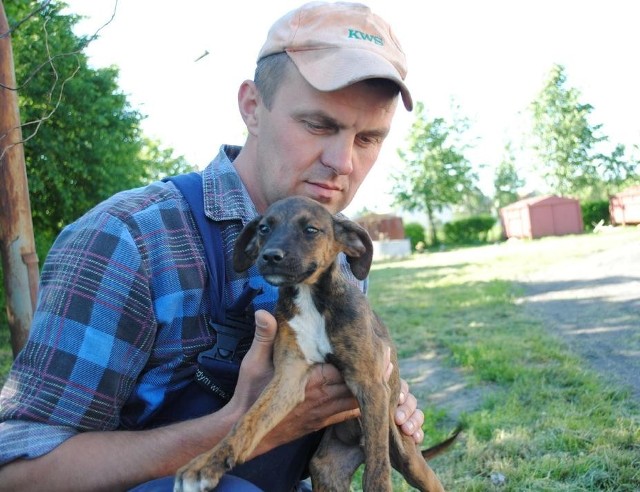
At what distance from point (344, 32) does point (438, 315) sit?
1060 cm

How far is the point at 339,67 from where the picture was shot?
299 centimetres

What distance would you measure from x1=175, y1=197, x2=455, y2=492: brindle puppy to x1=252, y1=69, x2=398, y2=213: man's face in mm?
142

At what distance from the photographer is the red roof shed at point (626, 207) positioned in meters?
43.0

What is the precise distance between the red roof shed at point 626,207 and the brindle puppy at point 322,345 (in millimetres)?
44395

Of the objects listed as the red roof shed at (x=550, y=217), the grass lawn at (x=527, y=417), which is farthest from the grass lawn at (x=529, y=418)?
the red roof shed at (x=550, y=217)

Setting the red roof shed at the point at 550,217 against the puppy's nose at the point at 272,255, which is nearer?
the puppy's nose at the point at 272,255

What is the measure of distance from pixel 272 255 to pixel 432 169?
57.9m

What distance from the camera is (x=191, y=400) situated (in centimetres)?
277

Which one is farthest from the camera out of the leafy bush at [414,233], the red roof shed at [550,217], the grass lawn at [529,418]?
the leafy bush at [414,233]

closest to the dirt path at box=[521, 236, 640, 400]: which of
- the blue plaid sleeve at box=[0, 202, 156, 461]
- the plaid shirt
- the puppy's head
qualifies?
the puppy's head

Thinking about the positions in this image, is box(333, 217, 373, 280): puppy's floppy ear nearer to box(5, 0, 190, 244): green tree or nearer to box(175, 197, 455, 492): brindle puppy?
box(175, 197, 455, 492): brindle puppy

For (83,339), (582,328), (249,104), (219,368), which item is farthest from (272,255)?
(582,328)

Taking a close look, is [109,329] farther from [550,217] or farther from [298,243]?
[550,217]

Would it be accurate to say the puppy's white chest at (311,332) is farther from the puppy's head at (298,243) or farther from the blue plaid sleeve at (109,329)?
Result: the blue plaid sleeve at (109,329)
